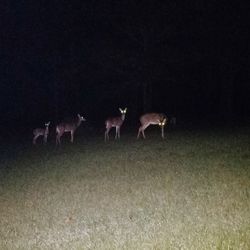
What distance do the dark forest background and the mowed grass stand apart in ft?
43.3

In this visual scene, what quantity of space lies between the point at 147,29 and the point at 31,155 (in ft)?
47.2

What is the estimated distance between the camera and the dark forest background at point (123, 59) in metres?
30.6

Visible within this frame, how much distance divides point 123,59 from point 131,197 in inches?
798

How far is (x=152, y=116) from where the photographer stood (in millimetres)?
22094

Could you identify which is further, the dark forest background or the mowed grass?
the dark forest background

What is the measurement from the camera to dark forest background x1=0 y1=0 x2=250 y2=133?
30.6 m

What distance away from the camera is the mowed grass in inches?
319

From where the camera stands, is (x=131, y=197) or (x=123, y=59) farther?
(x=123, y=59)

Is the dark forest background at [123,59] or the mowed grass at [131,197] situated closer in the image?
the mowed grass at [131,197]

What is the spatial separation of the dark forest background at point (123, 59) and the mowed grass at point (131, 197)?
1319cm

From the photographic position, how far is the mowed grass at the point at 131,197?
8094 millimetres

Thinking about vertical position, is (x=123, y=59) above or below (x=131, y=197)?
above

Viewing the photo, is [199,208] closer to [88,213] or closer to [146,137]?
[88,213]

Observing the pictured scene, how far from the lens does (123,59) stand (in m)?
30.4
